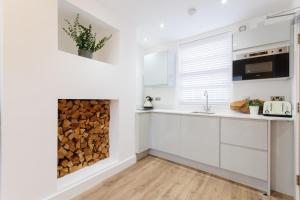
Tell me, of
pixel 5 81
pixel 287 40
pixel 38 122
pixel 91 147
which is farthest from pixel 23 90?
pixel 287 40

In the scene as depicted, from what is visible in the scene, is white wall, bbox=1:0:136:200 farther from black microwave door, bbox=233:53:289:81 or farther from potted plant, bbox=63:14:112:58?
black microwave door, bbox=233:53:289:81

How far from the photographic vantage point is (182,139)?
2766 mm

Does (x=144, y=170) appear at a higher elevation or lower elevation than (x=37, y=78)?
lower

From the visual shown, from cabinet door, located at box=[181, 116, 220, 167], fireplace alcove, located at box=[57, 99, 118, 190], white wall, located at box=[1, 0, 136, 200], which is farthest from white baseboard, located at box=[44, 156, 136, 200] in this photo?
cabinet door, located at box=[181, 116, 220, 167]

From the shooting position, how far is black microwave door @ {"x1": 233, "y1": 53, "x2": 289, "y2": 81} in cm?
219

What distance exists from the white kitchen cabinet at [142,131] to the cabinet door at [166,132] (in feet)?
0.34

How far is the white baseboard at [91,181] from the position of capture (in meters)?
1.75

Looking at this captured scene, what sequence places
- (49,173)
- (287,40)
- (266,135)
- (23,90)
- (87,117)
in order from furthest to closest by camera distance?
(87,117) < (287,40) < (266,135) < (49,173) < (23,90)

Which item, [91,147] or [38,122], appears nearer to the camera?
[38,122]

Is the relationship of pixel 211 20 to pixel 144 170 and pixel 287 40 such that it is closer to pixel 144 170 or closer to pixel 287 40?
pixel 287 40

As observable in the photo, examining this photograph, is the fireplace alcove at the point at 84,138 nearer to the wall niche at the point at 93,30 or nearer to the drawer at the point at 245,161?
the wall niche at the point at 93,30

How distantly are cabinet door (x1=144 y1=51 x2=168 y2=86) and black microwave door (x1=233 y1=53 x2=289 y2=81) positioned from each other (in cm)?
139

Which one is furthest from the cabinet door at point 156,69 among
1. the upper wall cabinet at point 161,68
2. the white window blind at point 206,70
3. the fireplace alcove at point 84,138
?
the fireplace alcove at point 84,138

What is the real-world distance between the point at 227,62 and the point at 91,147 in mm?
2747
